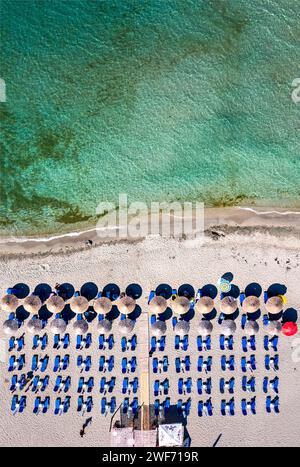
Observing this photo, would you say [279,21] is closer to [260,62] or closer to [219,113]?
[260,62]

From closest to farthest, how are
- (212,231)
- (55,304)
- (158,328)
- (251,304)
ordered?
(251,304) → (158,328) → (55,304) → (212,231)

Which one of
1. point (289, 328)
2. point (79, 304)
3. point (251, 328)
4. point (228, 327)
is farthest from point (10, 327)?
point (289, 328)

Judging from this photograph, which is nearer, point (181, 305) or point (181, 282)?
point (181, 305)

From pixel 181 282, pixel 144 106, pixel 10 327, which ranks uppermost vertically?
pixel 144 106

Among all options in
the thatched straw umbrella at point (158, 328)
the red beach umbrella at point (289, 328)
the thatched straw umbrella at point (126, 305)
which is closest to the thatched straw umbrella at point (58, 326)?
the thatched straw umbrella at point (126, 305)

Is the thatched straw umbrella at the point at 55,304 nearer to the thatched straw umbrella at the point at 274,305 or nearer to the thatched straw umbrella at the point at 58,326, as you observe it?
the thatched straw umbrella at the point at 58,326

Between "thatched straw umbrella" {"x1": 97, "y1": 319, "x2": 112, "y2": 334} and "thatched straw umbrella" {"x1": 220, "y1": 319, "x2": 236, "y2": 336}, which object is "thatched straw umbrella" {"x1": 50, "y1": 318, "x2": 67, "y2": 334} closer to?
"thatched straw umbrella" {"x1": 97, "y1": 319, "x2": 112, "y2": 334}

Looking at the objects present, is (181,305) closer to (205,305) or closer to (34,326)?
(205,305)
